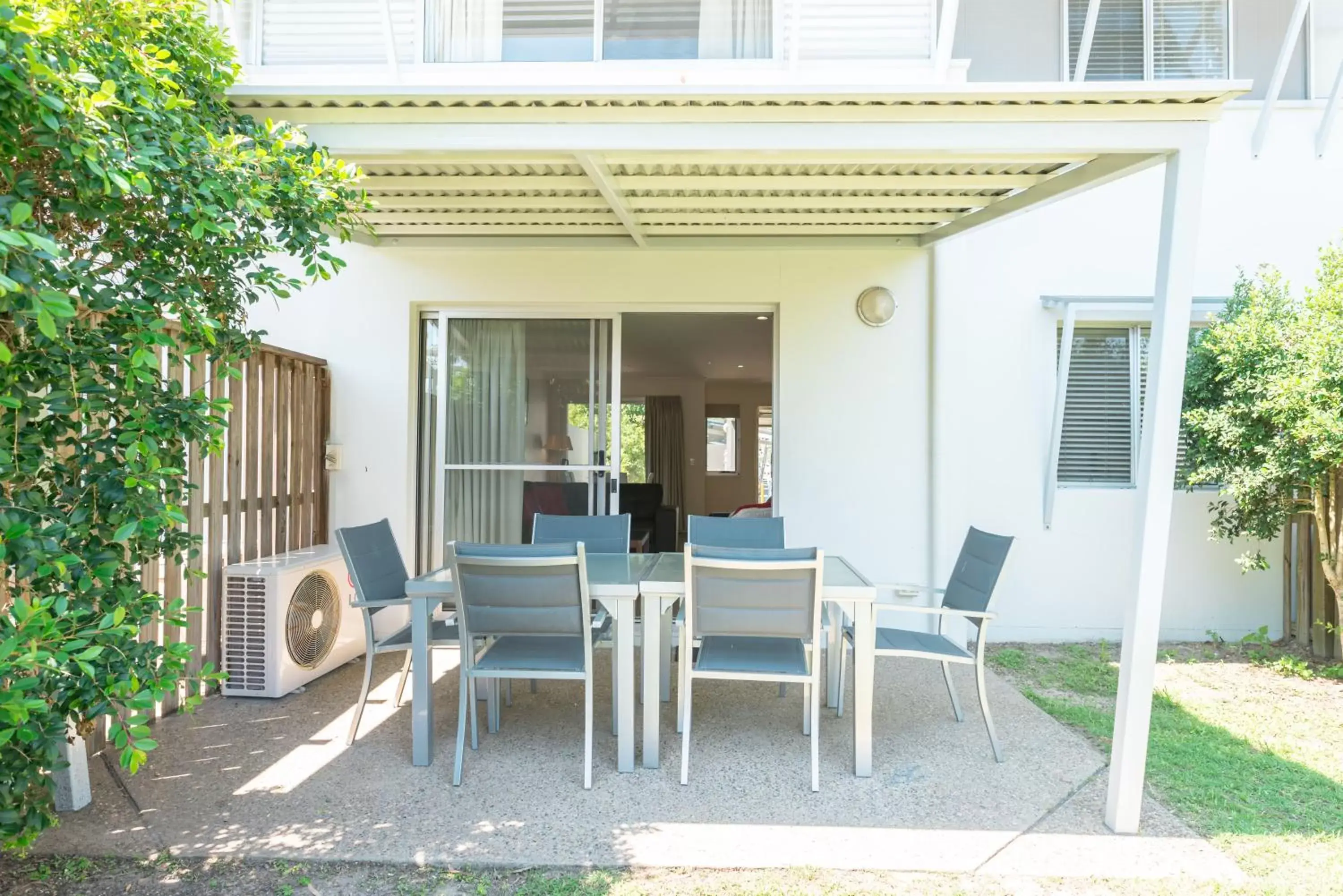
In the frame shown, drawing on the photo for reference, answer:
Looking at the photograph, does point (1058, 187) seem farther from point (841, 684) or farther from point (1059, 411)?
point (841, 684)

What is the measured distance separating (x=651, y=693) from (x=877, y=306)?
9.88 ft

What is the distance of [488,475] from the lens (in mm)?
5312

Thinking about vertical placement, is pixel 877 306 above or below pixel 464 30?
below

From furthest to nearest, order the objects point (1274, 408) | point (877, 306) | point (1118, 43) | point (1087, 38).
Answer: point (1118, 43) → point (877, 306) → point (1274, 408) → point (1087, 38)

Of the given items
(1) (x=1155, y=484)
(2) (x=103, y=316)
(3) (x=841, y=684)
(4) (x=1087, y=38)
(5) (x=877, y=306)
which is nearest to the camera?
(2) (x=103, y=316)

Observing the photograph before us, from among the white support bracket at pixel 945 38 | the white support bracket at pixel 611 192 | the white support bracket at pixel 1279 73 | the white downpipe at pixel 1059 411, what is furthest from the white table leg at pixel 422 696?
the white support bracket at pixel 1279 73

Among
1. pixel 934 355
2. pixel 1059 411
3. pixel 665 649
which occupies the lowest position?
pixel 665 649

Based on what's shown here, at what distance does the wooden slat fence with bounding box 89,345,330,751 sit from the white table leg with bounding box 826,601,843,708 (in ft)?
9.26

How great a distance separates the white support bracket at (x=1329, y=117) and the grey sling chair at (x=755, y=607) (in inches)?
190

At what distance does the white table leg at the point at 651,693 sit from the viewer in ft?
10.3

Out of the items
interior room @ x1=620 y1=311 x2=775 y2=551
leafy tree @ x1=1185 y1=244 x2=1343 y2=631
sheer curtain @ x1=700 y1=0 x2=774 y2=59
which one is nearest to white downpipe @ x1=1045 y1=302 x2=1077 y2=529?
leafy tree @ x1=1185 y1=244 x2=1343 y2=631

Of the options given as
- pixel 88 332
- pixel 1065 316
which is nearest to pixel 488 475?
pixel 88 332

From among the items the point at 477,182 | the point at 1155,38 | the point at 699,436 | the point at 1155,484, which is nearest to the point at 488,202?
the point at 477,182

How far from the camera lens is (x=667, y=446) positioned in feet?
39.8
